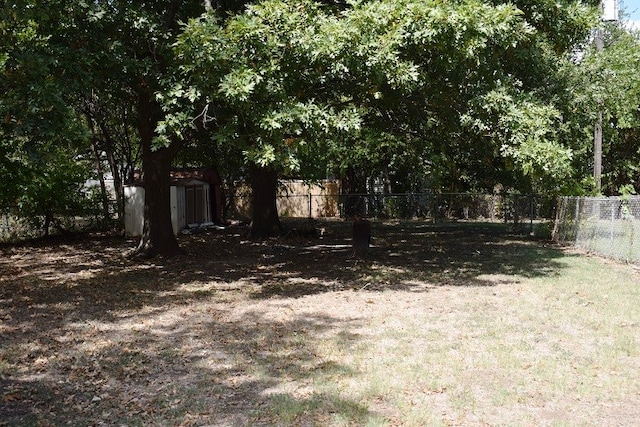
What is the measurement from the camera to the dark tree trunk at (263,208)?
64.0 ft

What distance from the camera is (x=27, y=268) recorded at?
43.1ft

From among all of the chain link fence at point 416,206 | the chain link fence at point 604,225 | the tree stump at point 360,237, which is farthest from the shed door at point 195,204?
the chain link fence at point 604,225

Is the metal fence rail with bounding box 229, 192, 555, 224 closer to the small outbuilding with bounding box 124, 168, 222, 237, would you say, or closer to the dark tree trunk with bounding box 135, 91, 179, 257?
the small outbuilding with bounding box 124, 168, 222, 237

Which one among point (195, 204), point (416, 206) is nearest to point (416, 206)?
point (416, 206)

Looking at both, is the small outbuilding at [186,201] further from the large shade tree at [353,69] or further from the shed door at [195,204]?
the large shade tree at [353,69]

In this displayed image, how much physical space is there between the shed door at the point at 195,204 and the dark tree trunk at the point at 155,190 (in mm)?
7817

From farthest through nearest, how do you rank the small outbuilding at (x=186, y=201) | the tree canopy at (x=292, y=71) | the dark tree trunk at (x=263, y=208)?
1. the small outbuilding at (x=186, y=201)
2. the dark tree trunk at (x=263, y=208)
3. the tree canopy at (x=292, y=71)

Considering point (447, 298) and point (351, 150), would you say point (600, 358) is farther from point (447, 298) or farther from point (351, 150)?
point (351, 150)

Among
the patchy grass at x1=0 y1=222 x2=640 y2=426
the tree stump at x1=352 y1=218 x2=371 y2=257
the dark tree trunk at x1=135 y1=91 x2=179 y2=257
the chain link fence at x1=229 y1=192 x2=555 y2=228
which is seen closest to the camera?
the patchy grass at x1=0 y1=222 x2=640 y2=426

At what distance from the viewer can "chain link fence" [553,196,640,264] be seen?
12839 millimetres

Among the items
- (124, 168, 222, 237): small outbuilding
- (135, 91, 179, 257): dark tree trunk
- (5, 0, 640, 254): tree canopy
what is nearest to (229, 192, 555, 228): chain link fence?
(124, 168, 222, 237): small outbuilding

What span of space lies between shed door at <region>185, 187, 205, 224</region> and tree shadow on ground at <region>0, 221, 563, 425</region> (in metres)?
6.12

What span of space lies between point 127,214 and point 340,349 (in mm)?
14676

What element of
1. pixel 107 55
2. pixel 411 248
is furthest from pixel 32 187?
pixel 411 248
